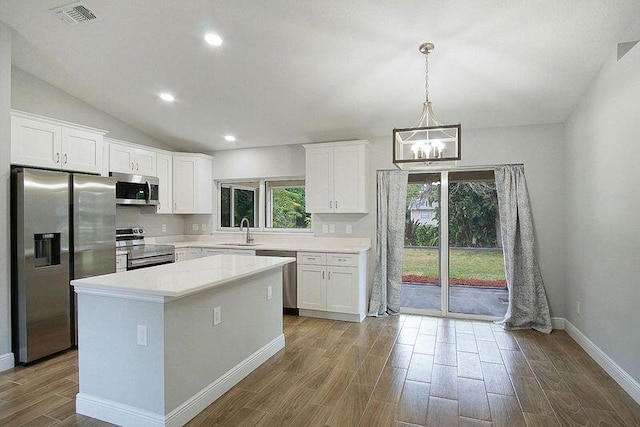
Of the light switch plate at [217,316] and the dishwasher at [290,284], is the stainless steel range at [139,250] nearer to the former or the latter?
the dishwasher at [290,284]

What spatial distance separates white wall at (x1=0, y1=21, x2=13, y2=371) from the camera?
3096 millimetres

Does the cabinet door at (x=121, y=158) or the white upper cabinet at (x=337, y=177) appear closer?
the cabinet door at (x=121, y=158)

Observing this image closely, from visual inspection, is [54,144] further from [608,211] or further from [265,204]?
[608,211]

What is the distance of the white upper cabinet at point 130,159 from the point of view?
15.0 ft

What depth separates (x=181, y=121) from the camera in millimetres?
4895

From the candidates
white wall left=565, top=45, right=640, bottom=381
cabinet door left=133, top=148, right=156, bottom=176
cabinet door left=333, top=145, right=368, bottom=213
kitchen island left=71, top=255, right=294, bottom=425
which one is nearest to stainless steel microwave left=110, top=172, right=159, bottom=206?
cabinet door left=133, top=148, right=156, bottom=176

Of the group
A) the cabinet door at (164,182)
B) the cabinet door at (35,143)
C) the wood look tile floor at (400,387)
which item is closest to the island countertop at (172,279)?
the wood look tile floor at (400,387)

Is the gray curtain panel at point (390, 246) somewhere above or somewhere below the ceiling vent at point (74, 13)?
below

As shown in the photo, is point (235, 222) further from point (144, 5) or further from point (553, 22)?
point (553, 22)

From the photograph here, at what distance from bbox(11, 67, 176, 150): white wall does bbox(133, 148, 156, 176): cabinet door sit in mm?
327

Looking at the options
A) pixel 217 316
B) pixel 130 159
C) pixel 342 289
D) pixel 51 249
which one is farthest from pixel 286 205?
pixel 217 316

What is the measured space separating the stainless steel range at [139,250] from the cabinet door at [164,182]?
1.48ft

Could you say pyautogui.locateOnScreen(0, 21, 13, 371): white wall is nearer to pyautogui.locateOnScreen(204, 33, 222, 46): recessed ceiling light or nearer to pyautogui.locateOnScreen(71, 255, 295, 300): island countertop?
pyautogui.locateOnScreen(71, 255, 295, 300): island countertop

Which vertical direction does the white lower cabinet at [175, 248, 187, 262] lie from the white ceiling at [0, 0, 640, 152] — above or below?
below
